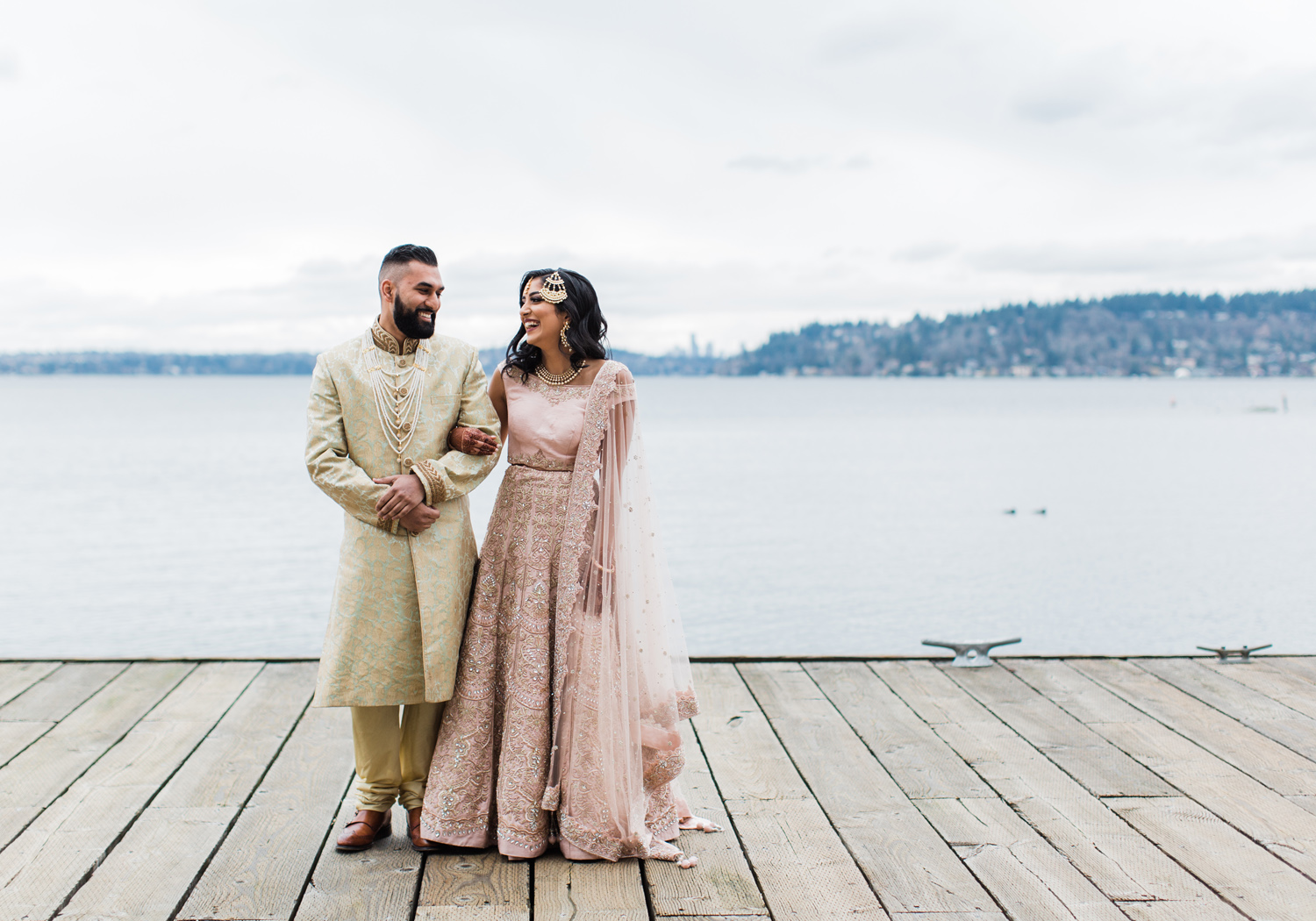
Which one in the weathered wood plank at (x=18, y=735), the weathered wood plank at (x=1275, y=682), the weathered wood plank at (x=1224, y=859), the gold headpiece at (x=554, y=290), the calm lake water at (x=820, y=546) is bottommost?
the calm lake water at (x=820, y=546)

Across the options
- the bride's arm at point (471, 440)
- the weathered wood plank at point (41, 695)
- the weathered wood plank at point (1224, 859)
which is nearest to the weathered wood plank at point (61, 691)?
the weathered wood plank at point (41, 695)

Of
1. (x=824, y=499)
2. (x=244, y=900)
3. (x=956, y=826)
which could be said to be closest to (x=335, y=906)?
(x=244, y=900)

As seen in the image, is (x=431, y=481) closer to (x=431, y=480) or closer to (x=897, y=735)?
(x=431, y=480)

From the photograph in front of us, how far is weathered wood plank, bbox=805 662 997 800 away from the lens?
3273mm

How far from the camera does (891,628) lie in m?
11.0

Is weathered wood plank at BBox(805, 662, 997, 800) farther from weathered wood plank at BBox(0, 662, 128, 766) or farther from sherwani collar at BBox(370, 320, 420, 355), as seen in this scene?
weathered wood plank at BBox(0, 662, 128, 766)

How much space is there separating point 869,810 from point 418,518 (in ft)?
5.14

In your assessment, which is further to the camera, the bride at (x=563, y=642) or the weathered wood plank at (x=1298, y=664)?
the weathered wood plank at (x=1298, y=664)

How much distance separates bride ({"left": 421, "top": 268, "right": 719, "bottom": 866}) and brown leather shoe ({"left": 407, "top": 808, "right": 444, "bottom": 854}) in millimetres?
34

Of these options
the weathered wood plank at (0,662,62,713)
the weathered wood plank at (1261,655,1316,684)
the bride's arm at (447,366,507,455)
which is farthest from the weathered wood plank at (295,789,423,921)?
the weathered wood plank at (1261,655,1316,684)

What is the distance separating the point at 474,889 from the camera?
2576mm

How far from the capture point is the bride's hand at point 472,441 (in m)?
2.80

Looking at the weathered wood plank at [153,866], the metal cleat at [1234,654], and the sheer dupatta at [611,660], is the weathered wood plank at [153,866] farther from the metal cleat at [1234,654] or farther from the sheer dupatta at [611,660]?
the metal cleat at [1234,654]

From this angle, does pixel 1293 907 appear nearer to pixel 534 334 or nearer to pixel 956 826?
pixel 956 826
